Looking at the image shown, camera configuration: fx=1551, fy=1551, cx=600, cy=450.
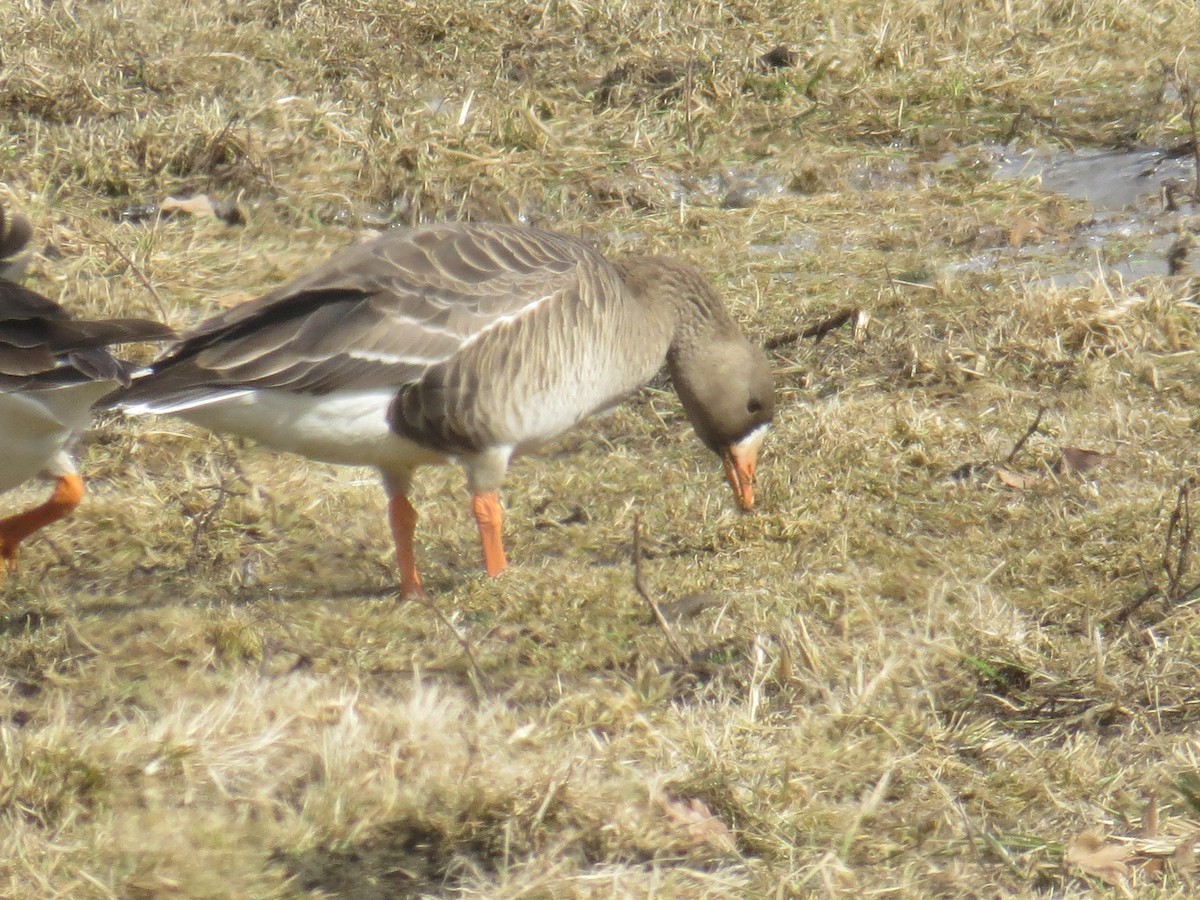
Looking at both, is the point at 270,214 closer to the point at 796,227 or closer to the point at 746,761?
the point at 796,227

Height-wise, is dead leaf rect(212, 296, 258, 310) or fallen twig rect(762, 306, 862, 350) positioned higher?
dead leaf rect(212, 296, 258, 310)

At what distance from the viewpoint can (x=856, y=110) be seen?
7703 mm

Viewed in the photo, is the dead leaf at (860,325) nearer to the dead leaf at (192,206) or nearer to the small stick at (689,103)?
the small stick at (689,103)

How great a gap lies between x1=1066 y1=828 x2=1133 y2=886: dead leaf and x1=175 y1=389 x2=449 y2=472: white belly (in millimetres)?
2235

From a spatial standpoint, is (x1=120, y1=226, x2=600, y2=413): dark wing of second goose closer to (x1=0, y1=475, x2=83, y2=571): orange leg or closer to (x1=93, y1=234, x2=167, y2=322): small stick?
(x1=0, y1=475, x2=83, y2=571): orange leg

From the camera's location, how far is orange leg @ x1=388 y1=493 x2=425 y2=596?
4637mm

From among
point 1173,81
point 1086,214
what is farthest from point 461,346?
point 1173,81

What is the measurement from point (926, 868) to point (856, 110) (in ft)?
17.4

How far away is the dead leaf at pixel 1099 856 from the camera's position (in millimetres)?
2977

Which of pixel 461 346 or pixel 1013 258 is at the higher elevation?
pixel 461 346

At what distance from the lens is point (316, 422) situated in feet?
14.4

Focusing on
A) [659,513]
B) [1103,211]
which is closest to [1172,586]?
[659,513]

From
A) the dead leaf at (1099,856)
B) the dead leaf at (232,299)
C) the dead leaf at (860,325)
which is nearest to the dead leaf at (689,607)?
the dead leaf at (1099,856)

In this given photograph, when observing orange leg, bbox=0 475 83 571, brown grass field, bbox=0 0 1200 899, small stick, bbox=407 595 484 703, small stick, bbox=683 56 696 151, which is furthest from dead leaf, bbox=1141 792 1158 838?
small stick, bbox=683 56 696 151
